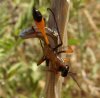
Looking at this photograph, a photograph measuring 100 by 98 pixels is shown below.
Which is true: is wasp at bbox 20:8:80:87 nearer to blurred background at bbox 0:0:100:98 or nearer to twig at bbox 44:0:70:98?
twig at bbox 44:0:70:98

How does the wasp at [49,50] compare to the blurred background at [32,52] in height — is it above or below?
above

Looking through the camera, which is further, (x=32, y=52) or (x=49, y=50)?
(x=32, y=52)

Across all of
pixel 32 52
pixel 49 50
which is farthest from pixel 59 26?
pixel 32 52

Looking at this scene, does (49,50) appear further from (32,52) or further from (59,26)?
(32,52)

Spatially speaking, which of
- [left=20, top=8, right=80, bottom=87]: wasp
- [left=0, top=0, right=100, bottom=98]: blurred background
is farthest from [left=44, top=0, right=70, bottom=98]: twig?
[left=0, top=0, right=100, bottom=98]: blurred background

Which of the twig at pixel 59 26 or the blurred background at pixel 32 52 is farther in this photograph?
the blurred background at pixel 32 52

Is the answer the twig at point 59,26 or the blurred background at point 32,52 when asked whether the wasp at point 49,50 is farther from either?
the blurred background at point 32,52

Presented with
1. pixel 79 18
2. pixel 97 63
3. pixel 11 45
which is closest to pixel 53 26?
pixel 11 45

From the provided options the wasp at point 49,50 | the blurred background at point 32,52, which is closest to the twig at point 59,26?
the wasp at point 49,50

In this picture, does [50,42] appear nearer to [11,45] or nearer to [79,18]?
[11,45]
